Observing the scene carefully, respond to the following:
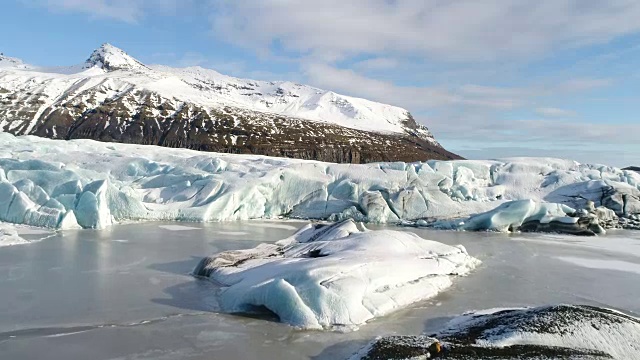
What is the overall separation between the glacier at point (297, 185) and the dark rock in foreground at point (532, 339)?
1047cm

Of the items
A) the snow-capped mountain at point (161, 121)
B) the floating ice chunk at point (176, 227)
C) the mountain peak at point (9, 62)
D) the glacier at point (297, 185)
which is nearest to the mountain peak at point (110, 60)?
the mountain peak at point (9, 62)

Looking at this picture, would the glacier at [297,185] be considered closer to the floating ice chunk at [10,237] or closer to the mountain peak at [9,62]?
the floating ice chunk at [10,237]

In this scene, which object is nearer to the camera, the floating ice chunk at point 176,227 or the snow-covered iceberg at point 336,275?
the snow-covered iceberg at point 336,275

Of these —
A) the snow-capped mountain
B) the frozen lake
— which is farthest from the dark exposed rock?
the frozen lake

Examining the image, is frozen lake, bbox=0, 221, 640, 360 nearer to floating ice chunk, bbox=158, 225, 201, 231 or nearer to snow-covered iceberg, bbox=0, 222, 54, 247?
snow-covered iceberg, bbox=0, 222, 54, 247

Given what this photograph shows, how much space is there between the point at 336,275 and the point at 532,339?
7.86 ft

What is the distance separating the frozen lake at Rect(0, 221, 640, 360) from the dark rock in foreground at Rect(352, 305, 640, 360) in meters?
0.57

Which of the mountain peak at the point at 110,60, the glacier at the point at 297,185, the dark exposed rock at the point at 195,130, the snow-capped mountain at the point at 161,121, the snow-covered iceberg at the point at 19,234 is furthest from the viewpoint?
the mountain peak at the point at 110,60

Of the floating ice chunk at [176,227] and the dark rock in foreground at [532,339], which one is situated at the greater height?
the floating ice chunk at [176,227]

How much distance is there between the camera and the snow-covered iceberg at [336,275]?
5961mm

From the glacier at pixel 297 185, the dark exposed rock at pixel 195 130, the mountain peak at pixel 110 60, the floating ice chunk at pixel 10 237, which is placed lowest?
the floating ice chunk at pixel 10 237

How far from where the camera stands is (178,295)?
22.6 ft

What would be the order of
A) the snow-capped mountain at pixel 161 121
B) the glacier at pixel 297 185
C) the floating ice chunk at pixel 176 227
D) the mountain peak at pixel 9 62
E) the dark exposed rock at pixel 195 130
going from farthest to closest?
the mountain peak at pixel 9 62 → the snow-capped mountain at pixel 161 121 → the dark exposed rock at pixel 195 130 → the glacier at pixel 297 185 → the floating ice chunk at pixel 176 227

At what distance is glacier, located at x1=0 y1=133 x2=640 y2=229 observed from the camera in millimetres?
15055
